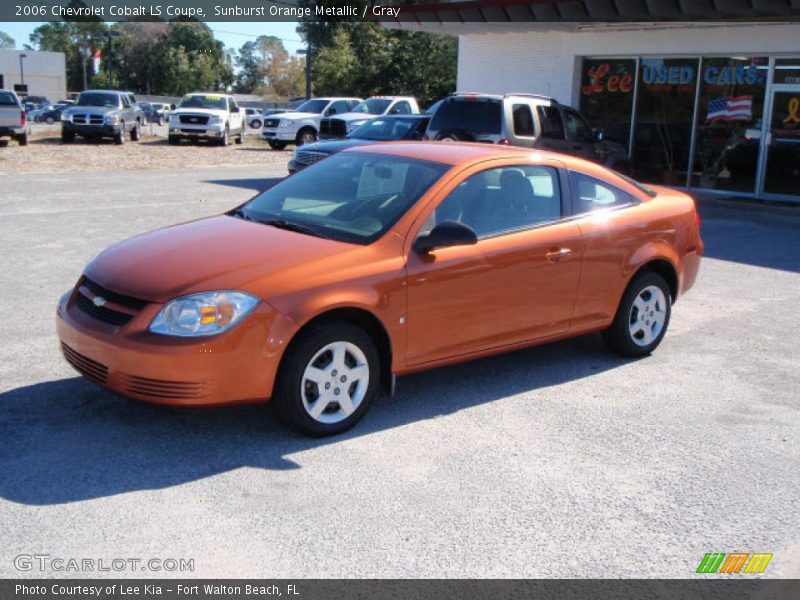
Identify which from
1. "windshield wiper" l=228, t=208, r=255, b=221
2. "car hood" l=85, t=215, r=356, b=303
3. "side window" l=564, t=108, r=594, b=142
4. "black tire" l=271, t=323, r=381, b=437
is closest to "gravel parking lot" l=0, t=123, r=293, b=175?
"side window" l=564, t=108, r=594, b=142

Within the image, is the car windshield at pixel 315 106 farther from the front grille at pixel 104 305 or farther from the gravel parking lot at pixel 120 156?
the front grille at pixel 104 305

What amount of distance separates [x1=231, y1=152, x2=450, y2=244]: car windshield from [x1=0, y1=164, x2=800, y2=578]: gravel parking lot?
1161 millimetres

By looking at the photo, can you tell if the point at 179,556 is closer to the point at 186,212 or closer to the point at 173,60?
the point at 186,212

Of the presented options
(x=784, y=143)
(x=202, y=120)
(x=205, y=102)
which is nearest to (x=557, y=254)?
(x=784, y=143)

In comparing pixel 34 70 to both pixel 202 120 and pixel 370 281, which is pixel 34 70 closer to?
pixel 202 120

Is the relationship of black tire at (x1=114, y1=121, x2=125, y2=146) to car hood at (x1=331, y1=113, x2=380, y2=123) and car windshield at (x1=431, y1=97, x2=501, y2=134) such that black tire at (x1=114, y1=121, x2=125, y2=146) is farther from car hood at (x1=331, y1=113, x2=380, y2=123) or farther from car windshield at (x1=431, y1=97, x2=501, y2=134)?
car windshield at (x1=431, y1=97, x2=501, y2=134)

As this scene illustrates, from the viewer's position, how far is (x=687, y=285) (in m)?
7.09

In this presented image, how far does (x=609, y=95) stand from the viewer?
2031cm

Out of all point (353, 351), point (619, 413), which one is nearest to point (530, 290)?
point (619, 413)

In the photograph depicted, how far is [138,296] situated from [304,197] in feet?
5.28

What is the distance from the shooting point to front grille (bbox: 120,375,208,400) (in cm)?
451

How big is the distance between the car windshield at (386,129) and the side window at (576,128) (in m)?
2.86

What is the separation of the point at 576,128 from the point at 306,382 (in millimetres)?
12803
